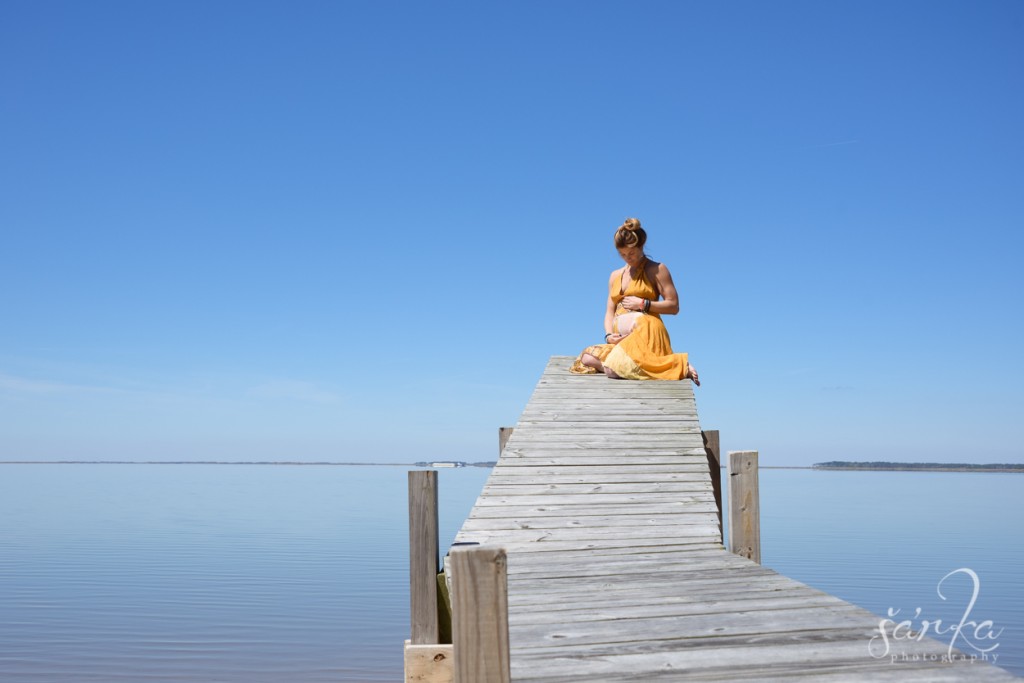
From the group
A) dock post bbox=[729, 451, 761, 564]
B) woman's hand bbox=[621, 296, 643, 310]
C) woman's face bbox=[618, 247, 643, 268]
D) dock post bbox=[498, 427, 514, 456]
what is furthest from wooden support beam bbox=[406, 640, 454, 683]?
woman's face bbox=[618, 247, 643, 268]

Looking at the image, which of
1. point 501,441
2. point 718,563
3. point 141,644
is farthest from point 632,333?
point 141,644

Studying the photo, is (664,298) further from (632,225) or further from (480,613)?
(480,613)

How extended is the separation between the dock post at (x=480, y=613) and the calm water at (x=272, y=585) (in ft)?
28.1

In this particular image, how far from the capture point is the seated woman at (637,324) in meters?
9.93

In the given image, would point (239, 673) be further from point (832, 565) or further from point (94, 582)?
point (832, 565)

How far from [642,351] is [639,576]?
17.1ft

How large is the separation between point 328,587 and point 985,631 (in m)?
11.6

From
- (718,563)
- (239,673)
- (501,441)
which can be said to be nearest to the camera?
(718,563)

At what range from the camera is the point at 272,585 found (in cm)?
1673

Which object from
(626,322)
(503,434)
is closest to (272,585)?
(503,434)

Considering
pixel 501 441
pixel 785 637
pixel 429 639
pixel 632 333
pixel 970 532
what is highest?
pixel 632 333

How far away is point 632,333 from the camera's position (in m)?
10.1

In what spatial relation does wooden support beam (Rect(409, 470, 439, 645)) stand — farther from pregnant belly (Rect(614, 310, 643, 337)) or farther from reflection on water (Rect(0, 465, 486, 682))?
reflection on water (Rect(0, 465, 486, 682))

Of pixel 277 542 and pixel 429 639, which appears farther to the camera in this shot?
pixel 277 542
